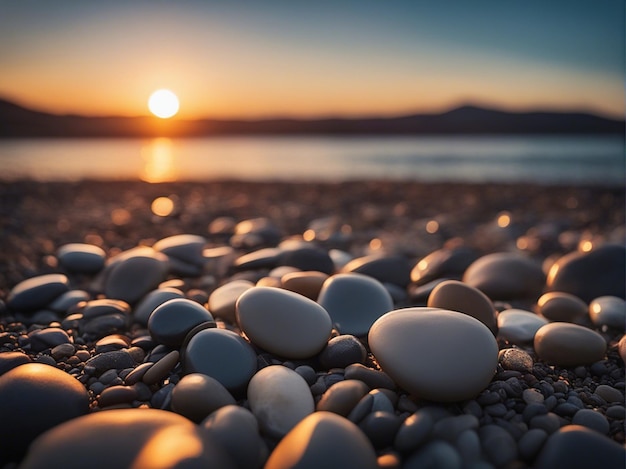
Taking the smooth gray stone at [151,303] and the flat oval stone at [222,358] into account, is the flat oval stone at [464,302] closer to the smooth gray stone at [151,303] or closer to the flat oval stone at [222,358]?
the flat oval stone at [222,358]

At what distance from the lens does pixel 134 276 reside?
2656 millimetres

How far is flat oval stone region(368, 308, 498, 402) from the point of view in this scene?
1457mm

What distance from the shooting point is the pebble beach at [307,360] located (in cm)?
126

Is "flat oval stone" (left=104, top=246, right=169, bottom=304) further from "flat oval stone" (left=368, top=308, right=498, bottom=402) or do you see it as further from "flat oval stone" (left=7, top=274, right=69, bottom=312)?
A: "flat oval stone" (left=368, top=308, right=498, bottom=402)

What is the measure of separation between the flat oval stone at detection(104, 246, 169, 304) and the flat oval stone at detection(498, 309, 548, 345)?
1.81m

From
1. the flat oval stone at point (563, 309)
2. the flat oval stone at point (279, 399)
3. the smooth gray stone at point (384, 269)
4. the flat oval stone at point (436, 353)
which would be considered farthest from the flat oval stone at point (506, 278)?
the flat oval stone at point (279, 399)

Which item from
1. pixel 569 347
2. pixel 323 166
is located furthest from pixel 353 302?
pixel 323 166

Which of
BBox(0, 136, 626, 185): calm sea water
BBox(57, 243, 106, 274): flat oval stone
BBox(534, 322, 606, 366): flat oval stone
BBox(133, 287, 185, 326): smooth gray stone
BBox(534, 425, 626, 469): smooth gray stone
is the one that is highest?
BBox(0, 136, 626, 185): calm sea water

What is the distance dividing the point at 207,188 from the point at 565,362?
21.9ft

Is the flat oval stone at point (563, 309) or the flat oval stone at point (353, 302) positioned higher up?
the flat oval stone at point (353, 302)

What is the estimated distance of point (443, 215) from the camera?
17.5ft

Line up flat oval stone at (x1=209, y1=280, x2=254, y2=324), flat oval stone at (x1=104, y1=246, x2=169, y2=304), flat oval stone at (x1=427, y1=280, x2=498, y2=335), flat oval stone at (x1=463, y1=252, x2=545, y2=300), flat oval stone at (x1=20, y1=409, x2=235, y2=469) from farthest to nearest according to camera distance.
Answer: flat oval stone at (x1=463, y1=252, x2=545, y2=300) → flat oval stone at (x1=104, y1=246, x2=169, y2=304) → flat oval stone at (x1=209, y1=280, x2=254, y2=324) → flat oval stone at (x1=427, y1=280, x2=498, y2=335) → flat oval stone at (x1=20, y1=409, x2=235, y2=469)

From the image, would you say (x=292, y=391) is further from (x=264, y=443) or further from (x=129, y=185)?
(x=129, y=185)

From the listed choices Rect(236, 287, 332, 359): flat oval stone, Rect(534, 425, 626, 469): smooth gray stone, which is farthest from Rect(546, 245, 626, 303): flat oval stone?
Rect(236, 287, 332, 359): flat oval stone
